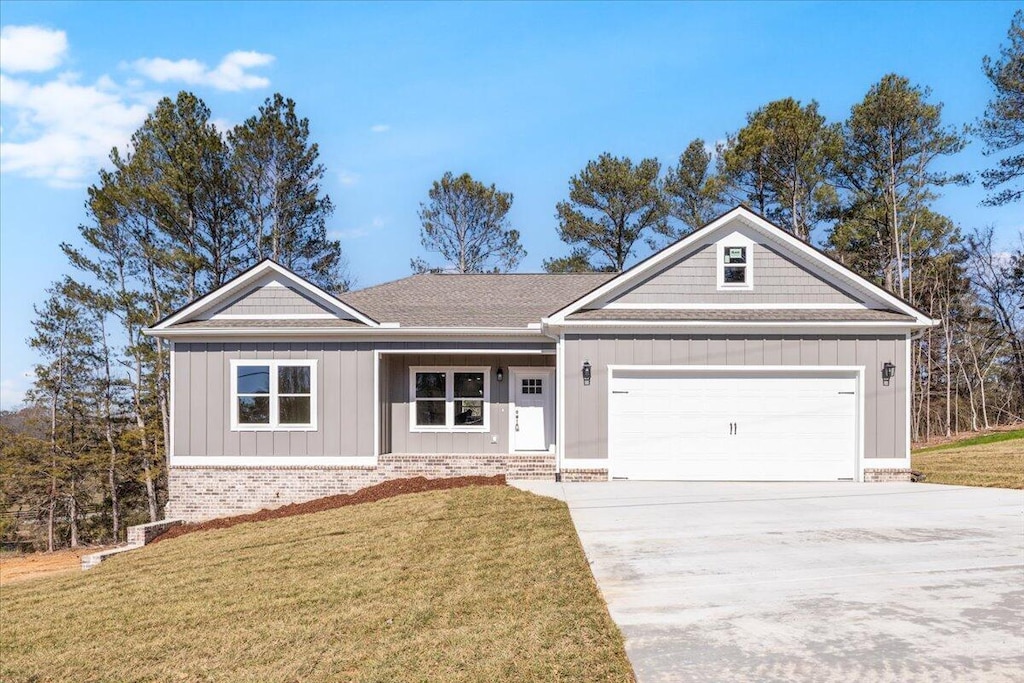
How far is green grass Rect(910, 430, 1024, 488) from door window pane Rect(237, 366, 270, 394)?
43.9ft

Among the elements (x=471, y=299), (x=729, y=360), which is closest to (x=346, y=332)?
(x=471, y=299)

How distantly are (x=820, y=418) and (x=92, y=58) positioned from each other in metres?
15.7

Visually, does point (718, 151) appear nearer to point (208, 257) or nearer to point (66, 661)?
point (208, 257)

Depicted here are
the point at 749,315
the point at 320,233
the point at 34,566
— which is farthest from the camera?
the point at 320,233

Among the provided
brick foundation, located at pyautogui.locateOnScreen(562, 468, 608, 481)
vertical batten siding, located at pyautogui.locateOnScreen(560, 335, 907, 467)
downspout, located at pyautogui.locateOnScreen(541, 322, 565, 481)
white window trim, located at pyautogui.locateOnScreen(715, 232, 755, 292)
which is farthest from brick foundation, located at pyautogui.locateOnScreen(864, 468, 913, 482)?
downspout, located at pyautogui.locateOnScreen(541, 322, 565, 481)

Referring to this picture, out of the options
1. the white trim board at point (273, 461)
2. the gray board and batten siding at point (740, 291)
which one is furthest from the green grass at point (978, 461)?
the white trim board at point (273, 461)

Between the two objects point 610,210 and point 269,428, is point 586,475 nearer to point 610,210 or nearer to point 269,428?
point 269,428

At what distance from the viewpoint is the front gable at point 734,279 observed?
14555 millimetres

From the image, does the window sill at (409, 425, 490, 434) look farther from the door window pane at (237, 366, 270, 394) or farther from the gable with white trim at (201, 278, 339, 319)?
the door window pane at (237, 366, 270, 394)

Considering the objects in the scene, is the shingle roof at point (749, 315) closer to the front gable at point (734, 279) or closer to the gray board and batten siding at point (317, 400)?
the front gable at point (734, 279)

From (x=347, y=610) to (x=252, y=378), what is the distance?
32.2 ft

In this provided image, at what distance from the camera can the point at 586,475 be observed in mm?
14086

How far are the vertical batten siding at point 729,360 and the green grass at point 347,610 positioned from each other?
3.19 meters

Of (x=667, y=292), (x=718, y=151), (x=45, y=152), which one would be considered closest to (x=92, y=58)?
(x=45, y=152)
